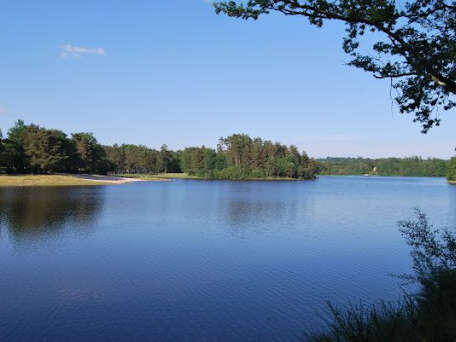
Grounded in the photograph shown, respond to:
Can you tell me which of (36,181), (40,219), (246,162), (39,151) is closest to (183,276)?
(40,219)

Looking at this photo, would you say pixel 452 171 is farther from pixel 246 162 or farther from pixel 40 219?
pixel 40 219

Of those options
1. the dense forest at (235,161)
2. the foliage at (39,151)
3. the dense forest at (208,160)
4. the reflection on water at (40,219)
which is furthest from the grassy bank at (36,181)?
the dense forest at (235,161)

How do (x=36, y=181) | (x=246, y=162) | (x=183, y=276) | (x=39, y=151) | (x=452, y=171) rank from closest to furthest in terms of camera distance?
(x=183, y=276) < (x=36, y=181) < (x=39, y=151) < (x=452, y=171) < (x=246, y=162)

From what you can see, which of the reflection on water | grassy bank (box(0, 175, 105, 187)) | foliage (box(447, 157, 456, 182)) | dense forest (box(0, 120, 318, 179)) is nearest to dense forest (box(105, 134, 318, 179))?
dense forest (box(0, 120, 318, 179))

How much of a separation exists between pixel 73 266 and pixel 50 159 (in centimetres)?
10306

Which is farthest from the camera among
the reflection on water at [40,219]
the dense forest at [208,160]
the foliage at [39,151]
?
the dense forest at [208,160]

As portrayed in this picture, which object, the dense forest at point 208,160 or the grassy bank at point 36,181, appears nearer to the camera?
the grassy bank at point 36,181

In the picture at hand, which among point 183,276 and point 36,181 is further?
point 36,181

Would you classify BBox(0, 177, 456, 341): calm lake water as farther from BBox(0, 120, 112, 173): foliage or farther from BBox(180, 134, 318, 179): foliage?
BBox(180, 134, 318, 179): foliage

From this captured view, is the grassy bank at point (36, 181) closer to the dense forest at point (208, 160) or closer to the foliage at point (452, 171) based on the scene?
the dense forest at point (208, 160)

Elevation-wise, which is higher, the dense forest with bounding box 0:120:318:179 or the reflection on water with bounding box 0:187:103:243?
the dense forest with bounding box 0:120:318:179

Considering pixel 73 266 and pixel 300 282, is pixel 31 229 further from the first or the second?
pixel 300 282

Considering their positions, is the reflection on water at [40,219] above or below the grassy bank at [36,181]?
below

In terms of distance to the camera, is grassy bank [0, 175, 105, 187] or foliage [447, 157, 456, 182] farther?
foliage [447, 157, 456, 182]
